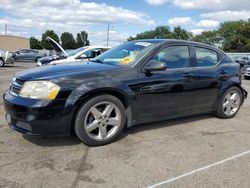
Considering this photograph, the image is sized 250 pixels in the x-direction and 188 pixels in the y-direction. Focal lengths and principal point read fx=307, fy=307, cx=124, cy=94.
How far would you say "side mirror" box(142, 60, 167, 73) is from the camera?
4559mm

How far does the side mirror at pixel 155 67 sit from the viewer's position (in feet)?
15.0

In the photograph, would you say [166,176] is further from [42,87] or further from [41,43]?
[41,43]

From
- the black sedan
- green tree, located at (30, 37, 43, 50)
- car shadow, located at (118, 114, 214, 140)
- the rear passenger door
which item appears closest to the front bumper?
the black sedan

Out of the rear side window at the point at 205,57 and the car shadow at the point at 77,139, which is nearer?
the car shadow at the point at 77,139

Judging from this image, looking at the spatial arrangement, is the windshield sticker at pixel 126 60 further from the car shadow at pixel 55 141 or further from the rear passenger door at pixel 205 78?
the car shadow at pixel 55 141

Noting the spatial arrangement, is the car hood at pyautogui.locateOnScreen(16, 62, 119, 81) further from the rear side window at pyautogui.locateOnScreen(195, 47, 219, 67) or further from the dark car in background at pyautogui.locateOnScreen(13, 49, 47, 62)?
the dark car in background at pyautogui.locateOnScreen(13, 49, 47, 62)

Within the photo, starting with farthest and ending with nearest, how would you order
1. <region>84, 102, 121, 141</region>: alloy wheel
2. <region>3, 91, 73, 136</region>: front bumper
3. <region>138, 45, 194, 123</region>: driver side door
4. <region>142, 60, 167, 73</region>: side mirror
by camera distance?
1. <region>138, 45, 194, 123</region>: driver side door
2. <region>142, 60, 167, 73</region>: side mirror
3. <region>84, 102, 121, 141</region>: alloy wheel
4. <region>3, 91, 73, 136</region>: front bumper

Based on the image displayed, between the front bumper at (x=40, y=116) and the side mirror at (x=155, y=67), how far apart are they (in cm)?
134

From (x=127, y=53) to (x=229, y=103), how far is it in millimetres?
2505

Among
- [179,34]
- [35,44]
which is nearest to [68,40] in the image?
[35,44]

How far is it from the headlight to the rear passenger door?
2516mm

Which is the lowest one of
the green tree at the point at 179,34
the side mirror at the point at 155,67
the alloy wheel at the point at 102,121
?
the alloy wheel at the point at 102,121

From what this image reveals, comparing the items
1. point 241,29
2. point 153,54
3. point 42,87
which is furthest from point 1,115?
point 241,29

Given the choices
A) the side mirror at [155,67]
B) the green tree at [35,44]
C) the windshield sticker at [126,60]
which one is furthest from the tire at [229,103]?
the green tree at [35,44]
